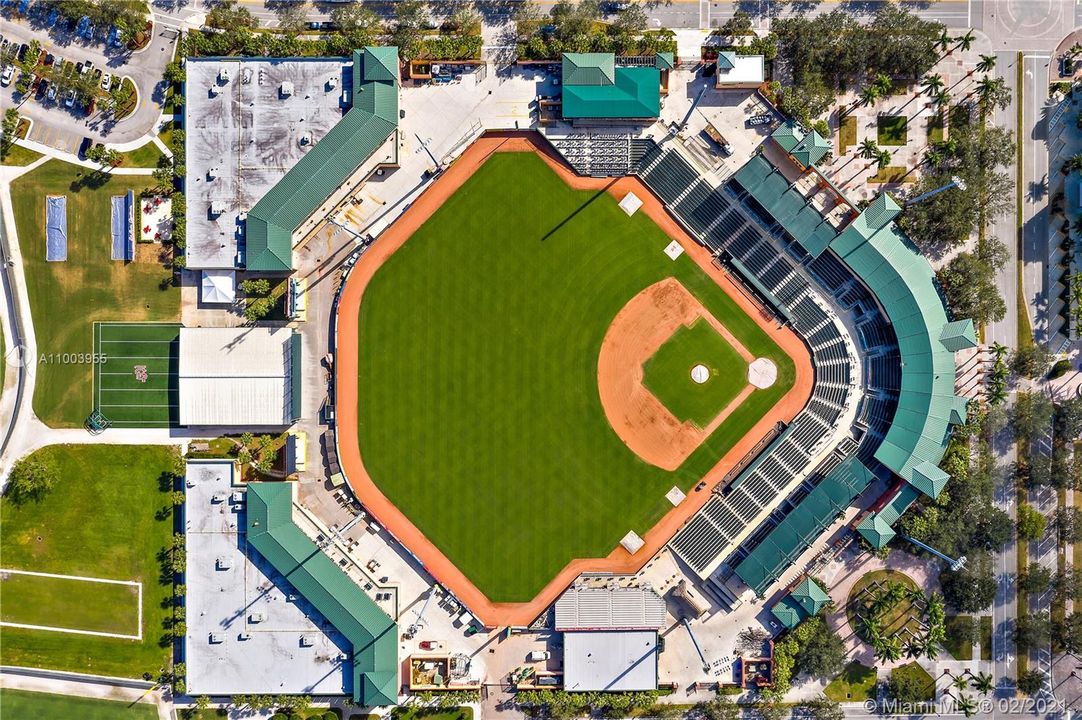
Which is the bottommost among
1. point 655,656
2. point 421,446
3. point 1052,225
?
point 655,656

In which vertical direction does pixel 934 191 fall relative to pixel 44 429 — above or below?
above

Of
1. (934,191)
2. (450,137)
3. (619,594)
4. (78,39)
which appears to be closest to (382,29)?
(450,137)

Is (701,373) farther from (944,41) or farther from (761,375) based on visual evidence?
(944,41)

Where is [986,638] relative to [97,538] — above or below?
below

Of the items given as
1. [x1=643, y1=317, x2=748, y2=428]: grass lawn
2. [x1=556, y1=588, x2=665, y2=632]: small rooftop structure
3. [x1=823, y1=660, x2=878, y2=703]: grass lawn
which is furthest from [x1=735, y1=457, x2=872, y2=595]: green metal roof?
[x1=823, y1=660, x2=878, y2=703]: grass lawn

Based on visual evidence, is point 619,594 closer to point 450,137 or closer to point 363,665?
point 363,665

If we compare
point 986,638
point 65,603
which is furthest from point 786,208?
point 65,603
